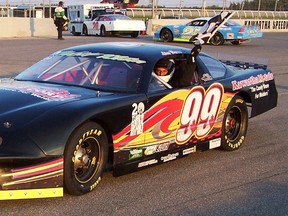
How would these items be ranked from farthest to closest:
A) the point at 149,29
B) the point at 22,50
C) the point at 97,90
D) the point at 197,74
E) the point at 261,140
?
the point at 149,29, the point at 22,50, the point at 261,140, the point at 197,74, the point at 97,90

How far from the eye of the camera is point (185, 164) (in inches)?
212

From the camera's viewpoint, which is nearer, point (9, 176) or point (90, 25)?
point (9, 176)

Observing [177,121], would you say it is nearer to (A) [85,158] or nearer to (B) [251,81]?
(A) [85,158]

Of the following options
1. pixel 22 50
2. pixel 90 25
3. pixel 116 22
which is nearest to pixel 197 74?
pixel 22 50

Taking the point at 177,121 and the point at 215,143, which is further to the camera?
the point at 215,143

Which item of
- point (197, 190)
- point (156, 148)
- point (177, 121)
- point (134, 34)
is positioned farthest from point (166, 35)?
point (197, 190)

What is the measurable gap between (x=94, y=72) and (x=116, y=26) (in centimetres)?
2328

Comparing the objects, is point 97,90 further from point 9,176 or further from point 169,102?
point 9,176

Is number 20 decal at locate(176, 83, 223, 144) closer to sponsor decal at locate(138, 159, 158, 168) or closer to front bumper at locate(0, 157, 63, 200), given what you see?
sponsor decal at locate(138, 159, 158, 168)

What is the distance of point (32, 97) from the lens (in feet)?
14.2

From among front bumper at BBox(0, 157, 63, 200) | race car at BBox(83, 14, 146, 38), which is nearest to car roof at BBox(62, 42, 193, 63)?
front bumper at BBox(0, 157, 63, 200)

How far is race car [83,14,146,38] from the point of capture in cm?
2802

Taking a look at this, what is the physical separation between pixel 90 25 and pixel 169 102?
85.2 feet

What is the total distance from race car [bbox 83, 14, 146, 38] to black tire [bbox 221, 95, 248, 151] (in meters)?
22.3
